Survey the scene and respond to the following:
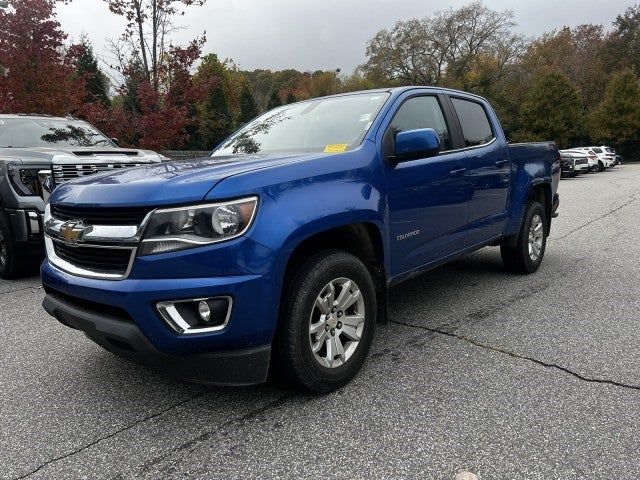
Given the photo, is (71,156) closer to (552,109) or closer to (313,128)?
(313,128)

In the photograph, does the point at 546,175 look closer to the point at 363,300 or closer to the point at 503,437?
the point at 363,300

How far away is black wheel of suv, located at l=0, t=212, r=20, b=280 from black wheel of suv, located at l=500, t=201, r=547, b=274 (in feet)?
17.1

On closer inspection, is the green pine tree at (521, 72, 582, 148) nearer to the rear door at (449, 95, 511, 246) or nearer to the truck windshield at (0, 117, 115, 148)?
the rear door at (449, 95, 511, 246)

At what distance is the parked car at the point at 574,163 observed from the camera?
26109 mm

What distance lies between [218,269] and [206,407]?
3.04 ft

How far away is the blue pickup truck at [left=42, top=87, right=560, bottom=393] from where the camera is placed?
2373mm

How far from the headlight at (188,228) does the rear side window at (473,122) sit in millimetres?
2630

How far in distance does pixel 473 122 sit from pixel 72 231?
3448mm

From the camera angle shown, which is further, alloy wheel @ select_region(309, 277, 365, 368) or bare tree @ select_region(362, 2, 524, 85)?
bare tree @ select_region(362, 2, 524, 85)

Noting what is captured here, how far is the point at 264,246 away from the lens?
95.4 inches

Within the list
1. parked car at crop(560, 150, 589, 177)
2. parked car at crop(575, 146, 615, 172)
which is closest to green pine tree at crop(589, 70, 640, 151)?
parked car at crop(575, 146, 615, 172)

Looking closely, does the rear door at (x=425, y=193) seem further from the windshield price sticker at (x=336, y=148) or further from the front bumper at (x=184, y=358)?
the front bumper at (x=184, y=358)

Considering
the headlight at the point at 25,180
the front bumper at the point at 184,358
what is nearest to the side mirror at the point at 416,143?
the front bumper at the point at 184,358

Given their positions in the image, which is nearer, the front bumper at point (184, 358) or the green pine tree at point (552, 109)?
the front bumper at point (184, 358)
